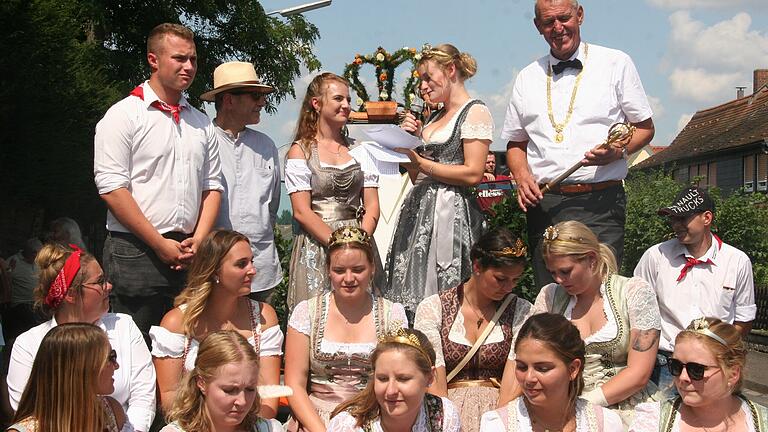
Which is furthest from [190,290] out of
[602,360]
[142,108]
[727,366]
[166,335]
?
[727,366]

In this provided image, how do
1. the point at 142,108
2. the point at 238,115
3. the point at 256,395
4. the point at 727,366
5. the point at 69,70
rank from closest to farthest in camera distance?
1. the point at 727,366
2. the point at 256,395
3. the point at 142,108
4. the point at 238,115
5. the point at 69,70

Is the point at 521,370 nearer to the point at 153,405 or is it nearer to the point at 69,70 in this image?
the point at 153,405

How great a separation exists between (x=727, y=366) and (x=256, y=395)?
198 cm

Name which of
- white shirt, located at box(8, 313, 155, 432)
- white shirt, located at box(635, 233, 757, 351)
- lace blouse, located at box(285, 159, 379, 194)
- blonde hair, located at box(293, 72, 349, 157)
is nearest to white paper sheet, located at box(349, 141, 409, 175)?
lace blouse, located at box(285, 159, 379, 194)

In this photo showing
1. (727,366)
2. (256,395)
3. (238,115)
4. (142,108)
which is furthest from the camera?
(238,115)

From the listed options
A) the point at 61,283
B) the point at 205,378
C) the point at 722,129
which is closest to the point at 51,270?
the point at 61,283

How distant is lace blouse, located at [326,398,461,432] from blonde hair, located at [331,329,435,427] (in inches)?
1.0

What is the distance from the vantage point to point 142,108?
512cm

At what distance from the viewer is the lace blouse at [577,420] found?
3.96 meters

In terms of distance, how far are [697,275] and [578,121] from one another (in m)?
1.77

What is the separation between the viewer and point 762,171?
31.4 meters

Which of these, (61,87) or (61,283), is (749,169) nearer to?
(61,87)

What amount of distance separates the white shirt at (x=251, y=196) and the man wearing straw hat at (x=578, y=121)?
59.9 inches

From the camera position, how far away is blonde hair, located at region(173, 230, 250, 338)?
15.1 ft
